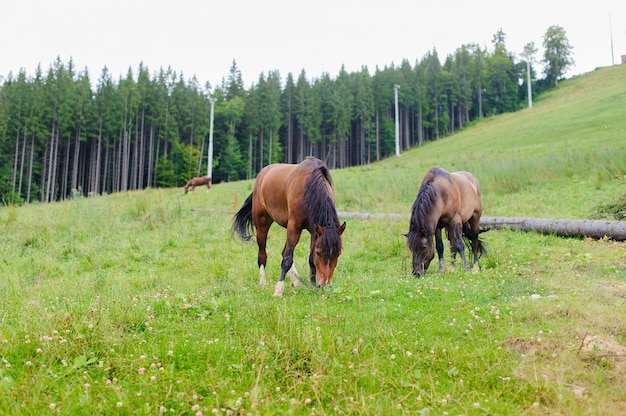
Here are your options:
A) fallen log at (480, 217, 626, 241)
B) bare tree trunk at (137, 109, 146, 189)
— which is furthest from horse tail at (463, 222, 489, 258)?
bare tree trunk at (137, 109, 146, 189)

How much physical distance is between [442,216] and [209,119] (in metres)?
57.7

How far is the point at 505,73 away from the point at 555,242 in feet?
268

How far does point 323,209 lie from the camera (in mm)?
6031

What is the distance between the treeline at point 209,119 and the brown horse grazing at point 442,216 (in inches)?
1565

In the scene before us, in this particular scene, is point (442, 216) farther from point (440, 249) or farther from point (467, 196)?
point (467, 196)

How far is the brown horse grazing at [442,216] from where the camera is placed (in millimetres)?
7496

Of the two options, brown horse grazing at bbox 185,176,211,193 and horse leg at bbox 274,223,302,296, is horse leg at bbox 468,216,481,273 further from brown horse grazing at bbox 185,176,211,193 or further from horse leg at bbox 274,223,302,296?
brown horse grazing at bbox 185,176,211,193

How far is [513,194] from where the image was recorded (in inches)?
663

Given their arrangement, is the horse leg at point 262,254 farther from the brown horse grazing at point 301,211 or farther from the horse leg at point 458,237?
the horse leg at point 458,237

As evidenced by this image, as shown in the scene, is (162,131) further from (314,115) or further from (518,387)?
(518,387)

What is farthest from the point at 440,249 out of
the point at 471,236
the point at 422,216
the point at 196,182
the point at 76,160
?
the point at 76,160

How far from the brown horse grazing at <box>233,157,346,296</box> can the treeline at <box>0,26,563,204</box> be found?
4044 cm

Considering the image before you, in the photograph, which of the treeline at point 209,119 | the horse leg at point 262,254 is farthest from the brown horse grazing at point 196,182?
the horse leg at point 262,254

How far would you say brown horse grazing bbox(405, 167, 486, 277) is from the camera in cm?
750
